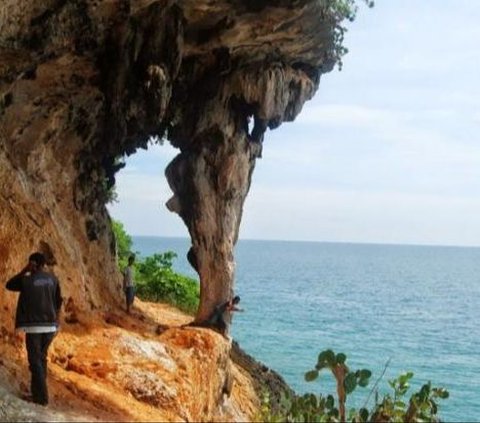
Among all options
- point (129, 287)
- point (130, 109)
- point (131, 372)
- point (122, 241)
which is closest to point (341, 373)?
point (131, 372)

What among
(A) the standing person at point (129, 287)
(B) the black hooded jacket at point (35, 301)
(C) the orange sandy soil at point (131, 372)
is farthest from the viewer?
(A) the standing person at point (129, 287)

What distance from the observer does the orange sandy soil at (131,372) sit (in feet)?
33.4

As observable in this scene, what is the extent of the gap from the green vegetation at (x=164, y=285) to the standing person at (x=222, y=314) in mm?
7225

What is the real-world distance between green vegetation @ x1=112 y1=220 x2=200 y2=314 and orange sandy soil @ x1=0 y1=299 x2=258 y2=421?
1016 cm

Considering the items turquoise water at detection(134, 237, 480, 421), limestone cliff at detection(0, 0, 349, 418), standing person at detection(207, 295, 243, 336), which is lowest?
turquoise water at detection(134, 237, 480, 421)

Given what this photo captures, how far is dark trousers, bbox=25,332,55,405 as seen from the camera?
874 cm

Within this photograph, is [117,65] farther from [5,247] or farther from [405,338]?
[405,338]

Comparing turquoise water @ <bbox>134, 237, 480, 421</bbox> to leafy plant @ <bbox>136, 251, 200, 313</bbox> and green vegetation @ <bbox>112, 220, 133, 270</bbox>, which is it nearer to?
leafy plant @ <bbox>136, 251, 200, 313</bbox>

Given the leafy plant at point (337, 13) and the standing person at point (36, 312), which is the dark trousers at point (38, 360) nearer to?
the standing person at point (36, 312)

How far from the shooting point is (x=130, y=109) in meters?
18.1

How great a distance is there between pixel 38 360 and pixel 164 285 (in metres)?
19.4

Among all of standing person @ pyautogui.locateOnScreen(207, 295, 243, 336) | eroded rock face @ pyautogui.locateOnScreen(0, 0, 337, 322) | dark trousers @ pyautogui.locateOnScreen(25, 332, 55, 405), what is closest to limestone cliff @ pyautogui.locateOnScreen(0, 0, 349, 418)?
eroded rock face @ pyautogui.locateOnScreen(0, 0, 337, 322)

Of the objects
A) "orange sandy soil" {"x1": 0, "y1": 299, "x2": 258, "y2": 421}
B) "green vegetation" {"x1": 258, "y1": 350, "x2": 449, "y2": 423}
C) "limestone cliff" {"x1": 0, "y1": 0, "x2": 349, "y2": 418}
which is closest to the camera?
"green vegetation" {"x1": 258, "y1": 350, "x2": 449, "y2": 423}

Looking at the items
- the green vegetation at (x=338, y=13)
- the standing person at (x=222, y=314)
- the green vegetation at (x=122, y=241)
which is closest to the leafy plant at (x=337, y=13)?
the green vegetation at (x=338, y=13)
